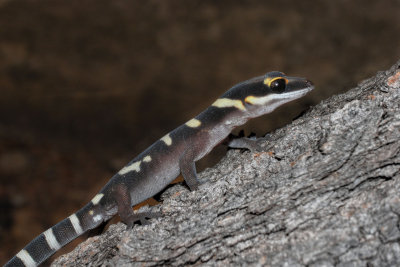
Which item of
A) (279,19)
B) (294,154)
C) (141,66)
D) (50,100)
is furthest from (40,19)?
(294,154)

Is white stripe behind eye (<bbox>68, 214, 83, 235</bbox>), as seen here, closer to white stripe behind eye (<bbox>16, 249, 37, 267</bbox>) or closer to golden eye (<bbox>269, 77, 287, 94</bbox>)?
white stripe behind eye (<bbox>16, 249, 37, 267</bbox>)

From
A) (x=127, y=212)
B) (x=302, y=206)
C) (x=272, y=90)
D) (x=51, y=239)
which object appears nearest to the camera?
(x=302, y=206)

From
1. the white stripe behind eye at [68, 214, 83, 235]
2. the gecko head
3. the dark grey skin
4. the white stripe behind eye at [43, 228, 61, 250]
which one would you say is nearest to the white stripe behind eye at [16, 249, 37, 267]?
the dark grey skin

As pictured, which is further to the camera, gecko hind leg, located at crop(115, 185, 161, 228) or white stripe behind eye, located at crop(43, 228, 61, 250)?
white stripe behind eye, located at crop(43, 228, 61, 250)

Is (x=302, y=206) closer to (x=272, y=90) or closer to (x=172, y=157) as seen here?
(x=272, y=90)

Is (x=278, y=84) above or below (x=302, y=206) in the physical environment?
above

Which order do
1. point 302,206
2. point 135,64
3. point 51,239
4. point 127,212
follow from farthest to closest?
point 135,64
point 51,239
point 127,212
point 302,206

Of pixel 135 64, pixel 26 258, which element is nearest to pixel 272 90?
pixel 26 258

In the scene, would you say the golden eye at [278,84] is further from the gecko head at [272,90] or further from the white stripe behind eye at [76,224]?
the white stripe behind eye at [76,224]
